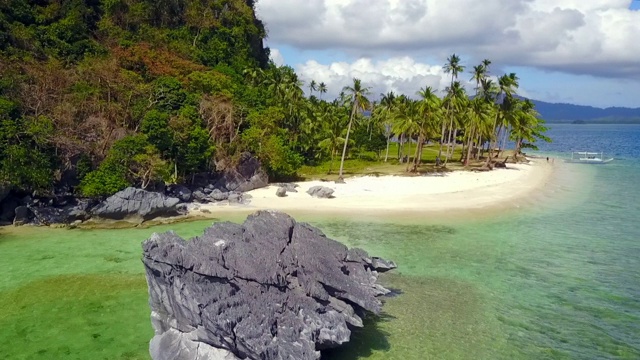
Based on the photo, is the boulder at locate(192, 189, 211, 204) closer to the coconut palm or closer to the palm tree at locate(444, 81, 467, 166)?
the coconut palm

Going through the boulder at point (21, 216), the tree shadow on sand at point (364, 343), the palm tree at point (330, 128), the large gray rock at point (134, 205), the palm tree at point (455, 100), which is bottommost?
the tree shadow on sand at point (364, 343)

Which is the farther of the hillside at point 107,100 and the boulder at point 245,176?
the boulder at point 245,176

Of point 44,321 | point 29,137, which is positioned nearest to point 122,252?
point 44,321

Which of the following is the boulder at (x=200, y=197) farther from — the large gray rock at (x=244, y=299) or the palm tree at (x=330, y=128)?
the large gray rock at (x=244, y=299)

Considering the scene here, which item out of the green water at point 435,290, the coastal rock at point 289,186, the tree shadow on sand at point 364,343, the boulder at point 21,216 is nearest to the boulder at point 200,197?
the green water at point 435,290

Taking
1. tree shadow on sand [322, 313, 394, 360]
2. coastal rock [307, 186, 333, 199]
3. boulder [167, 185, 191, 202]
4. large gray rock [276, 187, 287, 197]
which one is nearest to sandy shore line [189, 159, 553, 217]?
large gray rock [276, 187, 287, 197]
